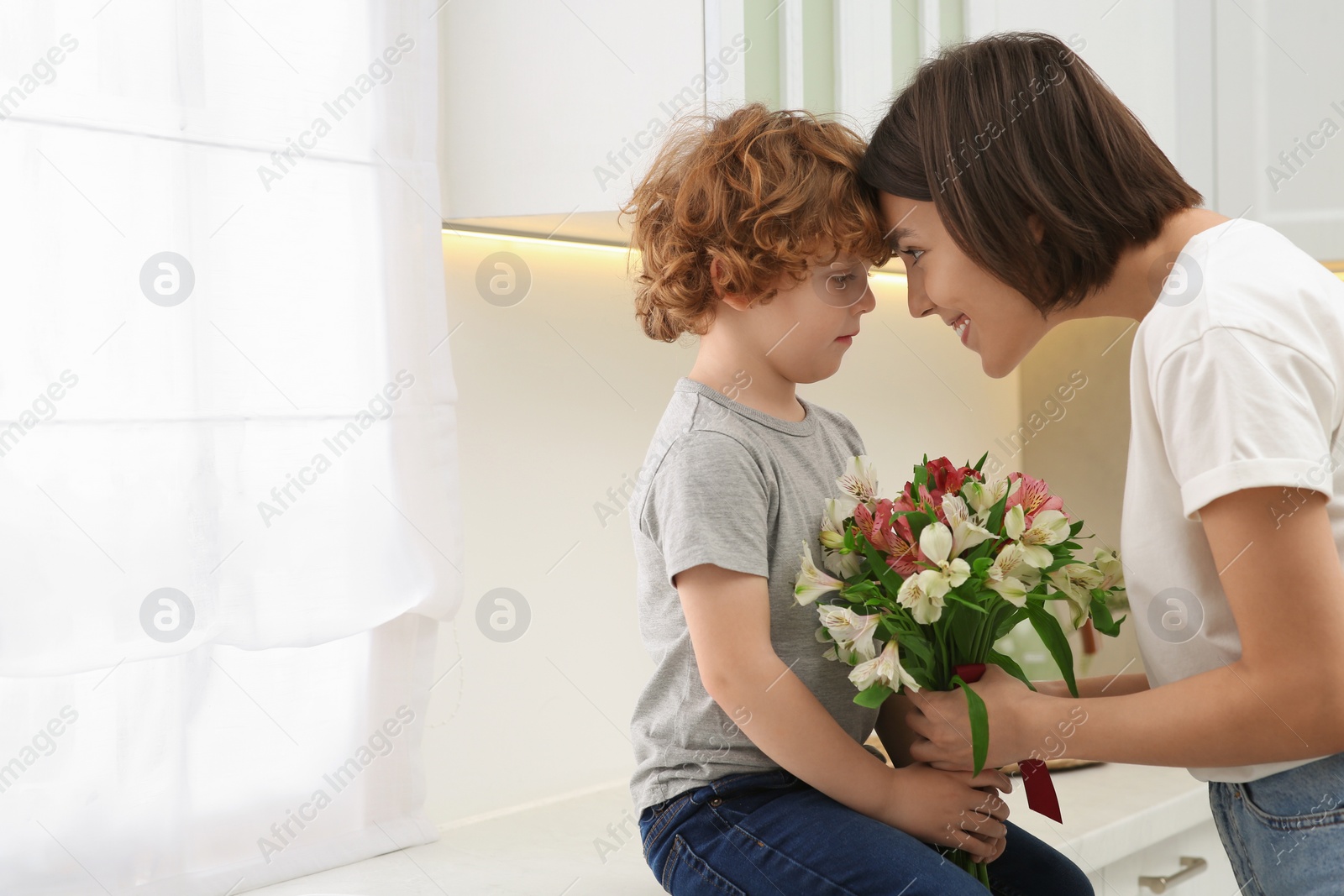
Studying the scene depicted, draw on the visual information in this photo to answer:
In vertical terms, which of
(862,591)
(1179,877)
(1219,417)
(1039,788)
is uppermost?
(1219,417)

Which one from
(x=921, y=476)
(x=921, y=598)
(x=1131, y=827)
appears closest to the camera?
(x=921, y=598)

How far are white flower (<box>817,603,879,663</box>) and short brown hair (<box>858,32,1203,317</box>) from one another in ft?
1.08

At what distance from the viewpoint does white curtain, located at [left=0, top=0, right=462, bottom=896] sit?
1.13 metres

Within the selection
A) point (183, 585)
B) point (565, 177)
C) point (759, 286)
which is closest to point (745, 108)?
point (759, 286)

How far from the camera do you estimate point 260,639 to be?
4.15 feet

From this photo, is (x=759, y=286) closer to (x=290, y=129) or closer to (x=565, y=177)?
(x=565, y=177)

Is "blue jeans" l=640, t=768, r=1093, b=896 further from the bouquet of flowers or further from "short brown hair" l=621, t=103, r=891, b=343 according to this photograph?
"short brown hair" l=621, t=103, r=891, b=343

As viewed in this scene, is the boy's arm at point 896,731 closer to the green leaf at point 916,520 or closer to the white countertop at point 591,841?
the green leaf at point 916,520

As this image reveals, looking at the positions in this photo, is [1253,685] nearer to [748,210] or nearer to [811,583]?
[811,583]

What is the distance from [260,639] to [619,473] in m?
0.65

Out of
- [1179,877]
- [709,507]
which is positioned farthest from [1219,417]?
[1179,877]

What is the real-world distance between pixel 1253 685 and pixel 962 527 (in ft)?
0.76

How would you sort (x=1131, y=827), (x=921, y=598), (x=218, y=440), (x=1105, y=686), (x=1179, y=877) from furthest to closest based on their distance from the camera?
(x=1179, y=877), (x=1131, y=827), (x=218, y=440), (x=1105, y=686), (x=921, y=598)

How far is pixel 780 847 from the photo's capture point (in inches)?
34.8
